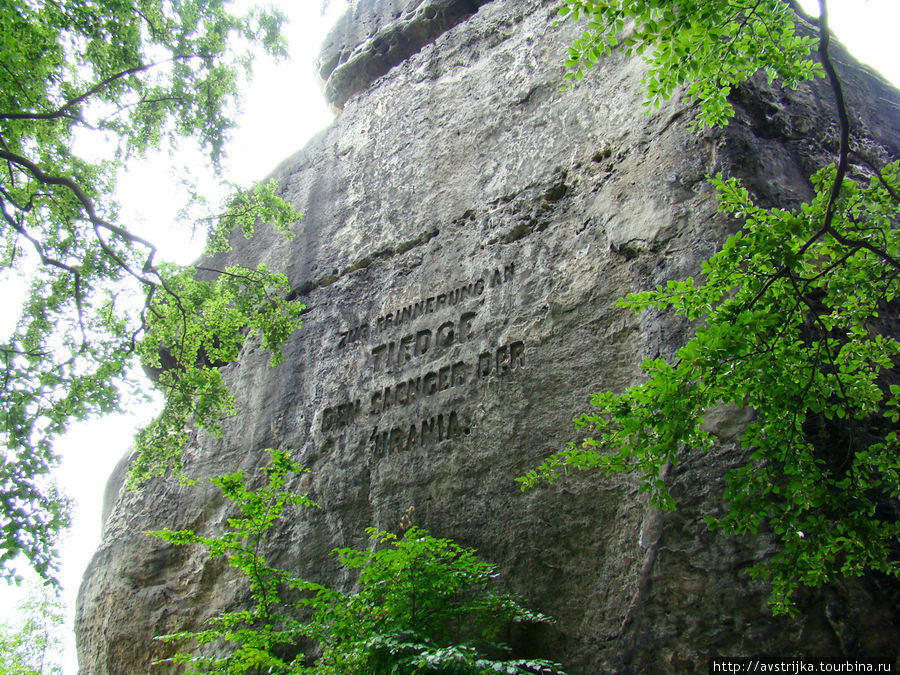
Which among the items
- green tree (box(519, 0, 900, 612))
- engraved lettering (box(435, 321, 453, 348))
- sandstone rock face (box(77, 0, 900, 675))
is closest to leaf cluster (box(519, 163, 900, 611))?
green tree (box(519, 0, 900, 612))

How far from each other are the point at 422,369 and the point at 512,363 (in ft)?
2.72

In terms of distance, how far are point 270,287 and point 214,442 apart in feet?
5.55

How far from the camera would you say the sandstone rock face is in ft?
10.5

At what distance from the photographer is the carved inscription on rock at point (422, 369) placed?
4559 millimetres

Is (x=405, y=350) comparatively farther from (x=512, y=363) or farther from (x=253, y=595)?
(x=253, y=595)

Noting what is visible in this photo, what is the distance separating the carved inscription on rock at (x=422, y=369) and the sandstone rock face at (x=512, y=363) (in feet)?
0.06

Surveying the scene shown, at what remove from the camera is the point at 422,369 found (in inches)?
194

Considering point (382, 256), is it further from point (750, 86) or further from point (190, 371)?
point (750, 86)

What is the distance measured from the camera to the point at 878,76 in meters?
5.64

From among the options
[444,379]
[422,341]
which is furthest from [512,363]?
[422,341]

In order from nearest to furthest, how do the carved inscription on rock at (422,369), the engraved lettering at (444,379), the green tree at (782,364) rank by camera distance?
the green tree at (782,364)
the carved inscription on rock at (422,369)
the engraved lettering at (444,379)

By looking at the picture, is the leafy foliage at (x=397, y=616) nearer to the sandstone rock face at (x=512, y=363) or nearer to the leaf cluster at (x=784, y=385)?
the sandstone rock face at (x=512, y=363)

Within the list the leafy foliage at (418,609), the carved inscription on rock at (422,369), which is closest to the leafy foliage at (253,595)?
the leafy foliage at (418,609)

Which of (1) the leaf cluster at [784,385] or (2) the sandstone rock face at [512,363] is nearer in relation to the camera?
(1) the leaf cluster at [784,385]
